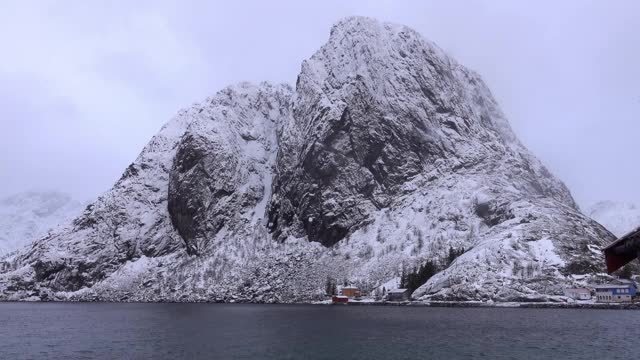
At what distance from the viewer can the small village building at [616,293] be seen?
160m

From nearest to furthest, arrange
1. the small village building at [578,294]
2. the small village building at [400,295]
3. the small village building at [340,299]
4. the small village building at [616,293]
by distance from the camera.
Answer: the small village building at [616,293]
the small village building at [578,294]
the small village building at [400,295]
the small village building at [340,299]

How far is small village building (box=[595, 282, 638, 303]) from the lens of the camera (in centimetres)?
15950

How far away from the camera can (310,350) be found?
69.5 meters

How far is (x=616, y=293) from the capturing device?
16050cm

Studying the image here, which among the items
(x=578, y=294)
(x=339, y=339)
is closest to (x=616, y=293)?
(x=578, y=294)

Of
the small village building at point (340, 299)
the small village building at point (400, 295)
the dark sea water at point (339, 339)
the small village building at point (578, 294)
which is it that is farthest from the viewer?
the small village building at point (340, 299)

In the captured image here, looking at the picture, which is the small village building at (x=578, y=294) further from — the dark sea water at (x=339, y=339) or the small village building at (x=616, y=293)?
the dark sea water at (x=339, y=339)

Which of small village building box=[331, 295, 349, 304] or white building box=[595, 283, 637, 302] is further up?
white building box=[595, 283, 637, 302]

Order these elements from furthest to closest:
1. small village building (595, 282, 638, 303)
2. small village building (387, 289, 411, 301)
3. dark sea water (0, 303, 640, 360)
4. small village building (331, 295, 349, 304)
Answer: small village building (331, 295, 349, 304) < small village building (387, 289, 411, 301) < small village building (595, 282, 638, 303) < dark sea water (0, 303, 640, 360)

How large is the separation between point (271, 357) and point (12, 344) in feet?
148

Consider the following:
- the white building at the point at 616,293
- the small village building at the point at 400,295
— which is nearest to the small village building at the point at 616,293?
the white building at the point at 616,293

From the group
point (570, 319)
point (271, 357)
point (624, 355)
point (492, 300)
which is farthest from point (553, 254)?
point (271, 357)

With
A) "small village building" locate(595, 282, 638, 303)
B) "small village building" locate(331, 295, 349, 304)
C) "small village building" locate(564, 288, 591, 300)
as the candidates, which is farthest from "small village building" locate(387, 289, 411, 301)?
"small village building" locate(595, 282, 638, 303)

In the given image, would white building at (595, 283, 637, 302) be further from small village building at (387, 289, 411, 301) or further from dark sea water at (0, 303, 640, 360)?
small village building at (387, 289, 411, 301)
